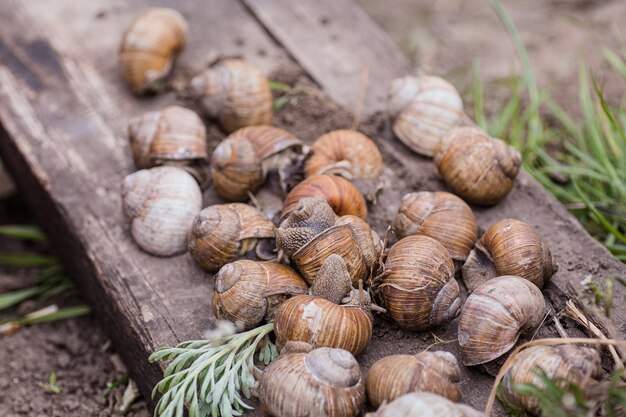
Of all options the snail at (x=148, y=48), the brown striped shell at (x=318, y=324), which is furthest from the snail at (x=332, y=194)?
the snail at (x=148, y=48)

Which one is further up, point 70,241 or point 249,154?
point 249,154

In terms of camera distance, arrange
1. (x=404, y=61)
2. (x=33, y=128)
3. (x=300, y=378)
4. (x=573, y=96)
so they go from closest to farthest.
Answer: (x=300, y=378) → (x=33, y=128) → (x=404, y=61) → (x=573, y=96)

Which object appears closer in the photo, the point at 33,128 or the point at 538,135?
the point at 33,128

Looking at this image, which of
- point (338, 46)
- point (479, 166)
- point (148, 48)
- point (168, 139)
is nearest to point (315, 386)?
point (479, 166)

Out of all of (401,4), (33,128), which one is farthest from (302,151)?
(401,4)

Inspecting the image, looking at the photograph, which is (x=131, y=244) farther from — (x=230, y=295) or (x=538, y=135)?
(x=538, y=135)

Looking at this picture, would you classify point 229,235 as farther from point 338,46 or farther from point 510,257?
point 338,46

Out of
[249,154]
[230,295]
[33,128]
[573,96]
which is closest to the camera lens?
[230,295]

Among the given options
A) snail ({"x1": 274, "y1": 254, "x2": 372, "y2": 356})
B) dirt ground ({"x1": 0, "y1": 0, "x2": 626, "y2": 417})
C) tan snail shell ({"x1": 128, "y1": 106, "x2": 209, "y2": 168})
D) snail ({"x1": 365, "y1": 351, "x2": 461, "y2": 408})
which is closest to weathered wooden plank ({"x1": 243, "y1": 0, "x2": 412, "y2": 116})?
dirt ground ({"x1": 0, "y1": 0, "x2": 626, "y2": 417})
